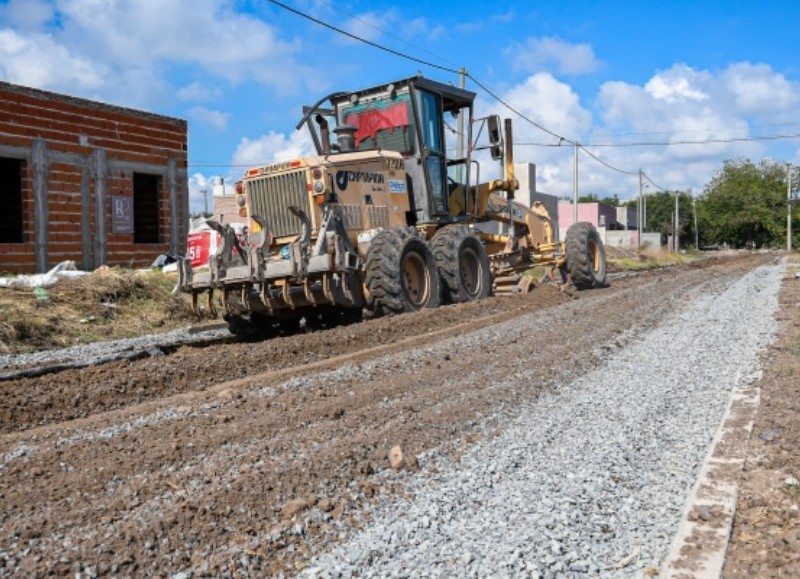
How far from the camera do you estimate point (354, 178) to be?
10.7 metres

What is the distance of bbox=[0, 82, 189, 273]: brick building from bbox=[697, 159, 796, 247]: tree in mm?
71766

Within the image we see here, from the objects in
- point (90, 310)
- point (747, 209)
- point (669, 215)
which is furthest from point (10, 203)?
point (669, 215)

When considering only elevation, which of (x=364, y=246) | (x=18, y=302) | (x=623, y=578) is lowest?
(x=623, y=578)

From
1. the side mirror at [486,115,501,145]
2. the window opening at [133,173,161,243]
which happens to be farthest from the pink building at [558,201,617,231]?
the side mirror at [486,115,501,145]

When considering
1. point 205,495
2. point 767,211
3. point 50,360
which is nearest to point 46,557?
point 205,495

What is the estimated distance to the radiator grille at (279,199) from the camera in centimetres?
1030

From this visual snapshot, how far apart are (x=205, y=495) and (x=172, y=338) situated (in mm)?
7270

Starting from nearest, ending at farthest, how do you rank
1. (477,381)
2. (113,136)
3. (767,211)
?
(477,381), (113,136), (767,211)

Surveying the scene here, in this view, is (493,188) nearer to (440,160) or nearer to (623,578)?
(440,160)

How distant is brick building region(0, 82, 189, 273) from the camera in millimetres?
15492

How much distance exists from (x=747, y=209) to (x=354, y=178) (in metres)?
77.7

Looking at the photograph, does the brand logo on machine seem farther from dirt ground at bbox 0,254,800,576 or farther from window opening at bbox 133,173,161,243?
window opening at bbox 133,173,161,243

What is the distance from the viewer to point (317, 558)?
3.31 m

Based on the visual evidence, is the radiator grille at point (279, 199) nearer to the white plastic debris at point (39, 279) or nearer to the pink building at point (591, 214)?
the white plastic debris at point (39, 279)
